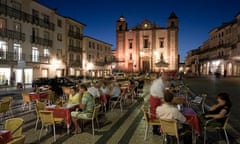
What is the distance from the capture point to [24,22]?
31.9 metres

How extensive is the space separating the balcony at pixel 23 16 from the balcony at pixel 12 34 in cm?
196

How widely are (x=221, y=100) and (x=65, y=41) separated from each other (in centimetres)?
3896

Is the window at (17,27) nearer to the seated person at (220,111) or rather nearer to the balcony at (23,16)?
the balcony at (23,16)

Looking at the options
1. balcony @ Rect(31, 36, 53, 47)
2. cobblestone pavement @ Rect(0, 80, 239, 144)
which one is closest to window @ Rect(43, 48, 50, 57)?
balcony @ Rect(31, 36, 53, 47)

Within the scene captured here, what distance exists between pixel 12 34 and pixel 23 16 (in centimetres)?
356

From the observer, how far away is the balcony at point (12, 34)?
2772 centimetres

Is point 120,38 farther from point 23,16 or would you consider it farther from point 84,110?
point 84,110

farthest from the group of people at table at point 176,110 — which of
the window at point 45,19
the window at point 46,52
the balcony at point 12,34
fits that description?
the window at point 45,19

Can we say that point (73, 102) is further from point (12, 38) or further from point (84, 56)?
point (84, 56)

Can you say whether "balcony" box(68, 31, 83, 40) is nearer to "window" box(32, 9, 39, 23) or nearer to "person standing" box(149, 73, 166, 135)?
"window" box(32, 9, 39, 23)

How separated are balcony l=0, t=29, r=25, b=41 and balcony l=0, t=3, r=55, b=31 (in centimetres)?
196

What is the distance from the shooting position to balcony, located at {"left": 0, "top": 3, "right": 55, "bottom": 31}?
28.0 metres

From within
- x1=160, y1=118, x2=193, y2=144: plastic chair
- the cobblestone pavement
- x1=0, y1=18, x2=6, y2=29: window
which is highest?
x1=0, y1=18, x2=6, y2=29: window

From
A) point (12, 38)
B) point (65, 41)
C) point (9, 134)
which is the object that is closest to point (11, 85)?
point (12, 38)
